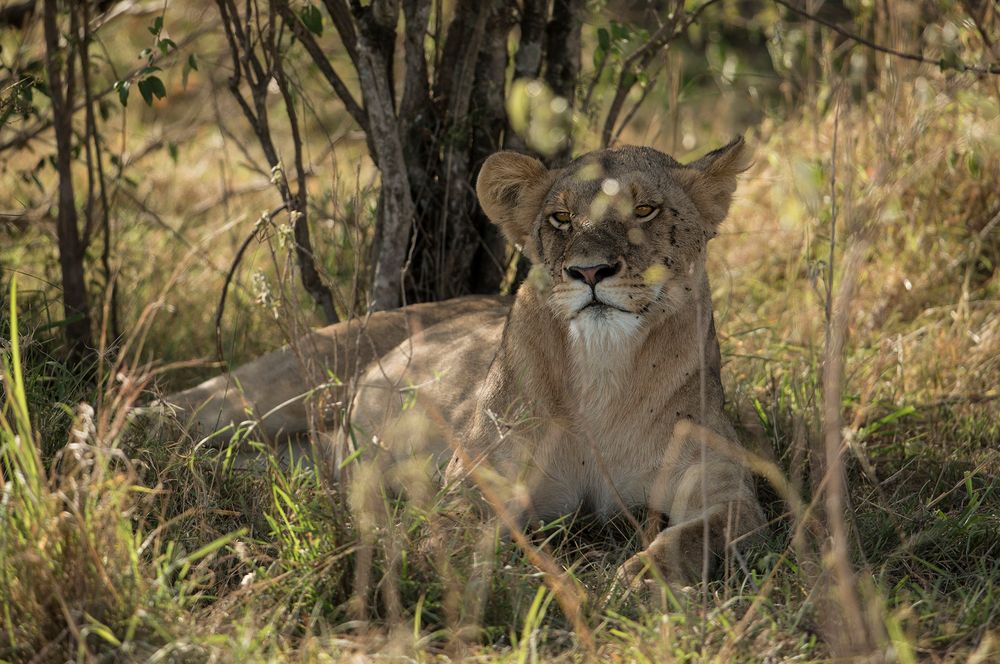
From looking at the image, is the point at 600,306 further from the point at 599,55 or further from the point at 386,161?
the point at 599,55

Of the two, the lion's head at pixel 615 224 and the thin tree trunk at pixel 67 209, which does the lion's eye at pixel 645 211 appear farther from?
the thin tree trunk at pixel 67 209

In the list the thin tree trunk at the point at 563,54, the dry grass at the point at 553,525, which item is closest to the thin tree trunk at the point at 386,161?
the dry grass at the point at 553,525

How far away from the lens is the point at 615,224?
10.7 feet

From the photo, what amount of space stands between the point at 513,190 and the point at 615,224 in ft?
1.62

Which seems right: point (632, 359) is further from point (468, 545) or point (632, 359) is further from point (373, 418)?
point (373, 418)

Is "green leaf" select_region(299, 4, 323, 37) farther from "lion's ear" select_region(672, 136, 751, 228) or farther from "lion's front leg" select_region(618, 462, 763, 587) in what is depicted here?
"lion's front leg" select_region(618, 462, 763, 587)

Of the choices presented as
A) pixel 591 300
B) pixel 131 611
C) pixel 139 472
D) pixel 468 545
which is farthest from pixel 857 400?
pixel 131 611

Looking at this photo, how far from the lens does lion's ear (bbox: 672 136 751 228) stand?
11.5 feet

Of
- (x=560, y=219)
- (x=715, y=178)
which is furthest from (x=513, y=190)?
(x=715, y=178)

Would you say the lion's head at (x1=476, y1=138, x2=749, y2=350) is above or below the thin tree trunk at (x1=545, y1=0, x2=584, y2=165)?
below

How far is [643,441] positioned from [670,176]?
754mm

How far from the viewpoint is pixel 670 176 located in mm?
3520

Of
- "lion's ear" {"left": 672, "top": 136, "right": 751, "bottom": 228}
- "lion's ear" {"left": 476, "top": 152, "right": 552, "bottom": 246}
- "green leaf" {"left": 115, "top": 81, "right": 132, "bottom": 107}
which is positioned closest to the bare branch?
"green leaf" {"left": 115, "top": 81, "right": 132, "bottom": 107}

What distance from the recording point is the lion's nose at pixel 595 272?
10.2 ft
